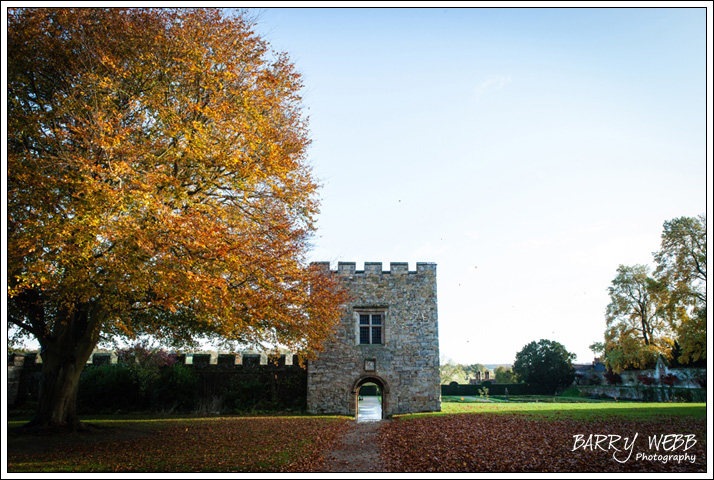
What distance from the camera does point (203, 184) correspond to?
10.2 metres

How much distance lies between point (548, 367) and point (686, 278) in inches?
Answer: 765

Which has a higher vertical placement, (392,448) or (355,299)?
(355,299)

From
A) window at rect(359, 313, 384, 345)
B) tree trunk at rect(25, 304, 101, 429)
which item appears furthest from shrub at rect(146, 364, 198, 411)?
window at rect(359, 313, 384, 345)

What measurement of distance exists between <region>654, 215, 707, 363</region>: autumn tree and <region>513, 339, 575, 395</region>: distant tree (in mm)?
16282

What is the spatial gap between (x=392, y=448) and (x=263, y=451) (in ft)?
9.49

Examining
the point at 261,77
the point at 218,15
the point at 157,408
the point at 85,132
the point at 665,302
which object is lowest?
the point at 157,408

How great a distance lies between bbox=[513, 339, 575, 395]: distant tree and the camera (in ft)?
128

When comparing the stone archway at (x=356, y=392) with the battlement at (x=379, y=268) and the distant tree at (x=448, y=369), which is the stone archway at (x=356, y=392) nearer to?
the battlement at (x=379, y=268)

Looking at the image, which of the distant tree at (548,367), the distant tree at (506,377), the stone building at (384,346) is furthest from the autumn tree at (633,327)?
the stone building at (384,346)

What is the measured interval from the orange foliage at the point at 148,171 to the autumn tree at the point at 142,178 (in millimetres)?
42

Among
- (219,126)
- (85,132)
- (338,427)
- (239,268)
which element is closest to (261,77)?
(219,126)

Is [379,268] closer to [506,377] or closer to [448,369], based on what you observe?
[506,377]

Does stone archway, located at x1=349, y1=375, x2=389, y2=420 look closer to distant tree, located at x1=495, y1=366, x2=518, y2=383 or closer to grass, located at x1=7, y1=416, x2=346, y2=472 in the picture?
grass, located at x1=7, y1=416, x2=346, y2=472

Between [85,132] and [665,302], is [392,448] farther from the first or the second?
[665,302]
